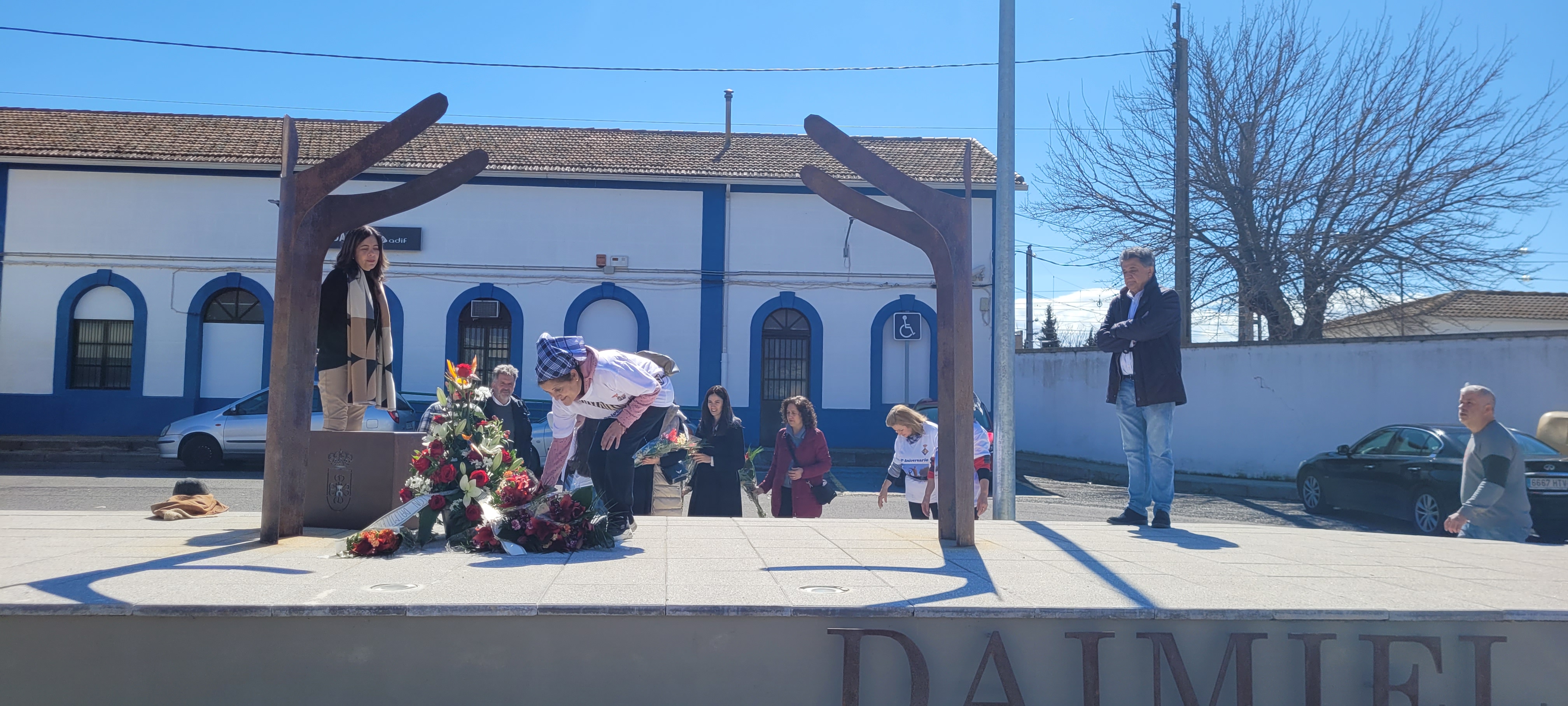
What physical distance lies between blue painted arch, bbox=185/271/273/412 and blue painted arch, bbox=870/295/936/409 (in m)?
12.0

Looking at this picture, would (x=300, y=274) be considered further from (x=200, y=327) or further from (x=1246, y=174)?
(x=1246, y=174)

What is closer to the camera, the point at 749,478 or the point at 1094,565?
the point at 1094,565

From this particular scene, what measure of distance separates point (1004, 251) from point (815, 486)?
264 centimetres

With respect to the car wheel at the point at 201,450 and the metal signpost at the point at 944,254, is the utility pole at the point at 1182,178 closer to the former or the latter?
the metal signpost at the point at 944,254

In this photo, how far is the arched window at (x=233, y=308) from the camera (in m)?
19.5

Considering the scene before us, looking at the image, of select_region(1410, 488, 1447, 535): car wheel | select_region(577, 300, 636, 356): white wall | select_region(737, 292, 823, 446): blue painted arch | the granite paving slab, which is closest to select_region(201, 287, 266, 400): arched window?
select_region(577, 300, 636, 356): white wall

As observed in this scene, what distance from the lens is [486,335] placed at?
2019cm

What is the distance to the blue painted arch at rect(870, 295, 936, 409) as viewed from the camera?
2039 cm

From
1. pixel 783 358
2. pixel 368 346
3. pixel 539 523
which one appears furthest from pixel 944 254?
pixel 783 358

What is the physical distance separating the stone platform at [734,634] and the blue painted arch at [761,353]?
52.3ft

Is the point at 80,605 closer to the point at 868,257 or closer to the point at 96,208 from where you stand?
the point at 868,257

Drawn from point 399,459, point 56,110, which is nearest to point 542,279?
point 56,110

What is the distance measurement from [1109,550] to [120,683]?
14.3ft

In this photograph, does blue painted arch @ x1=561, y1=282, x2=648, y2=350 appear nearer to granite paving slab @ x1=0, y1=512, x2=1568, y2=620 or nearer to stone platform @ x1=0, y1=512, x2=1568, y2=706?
granite paving slab @ x1=0, y1=512, x2=1568, y2=620
